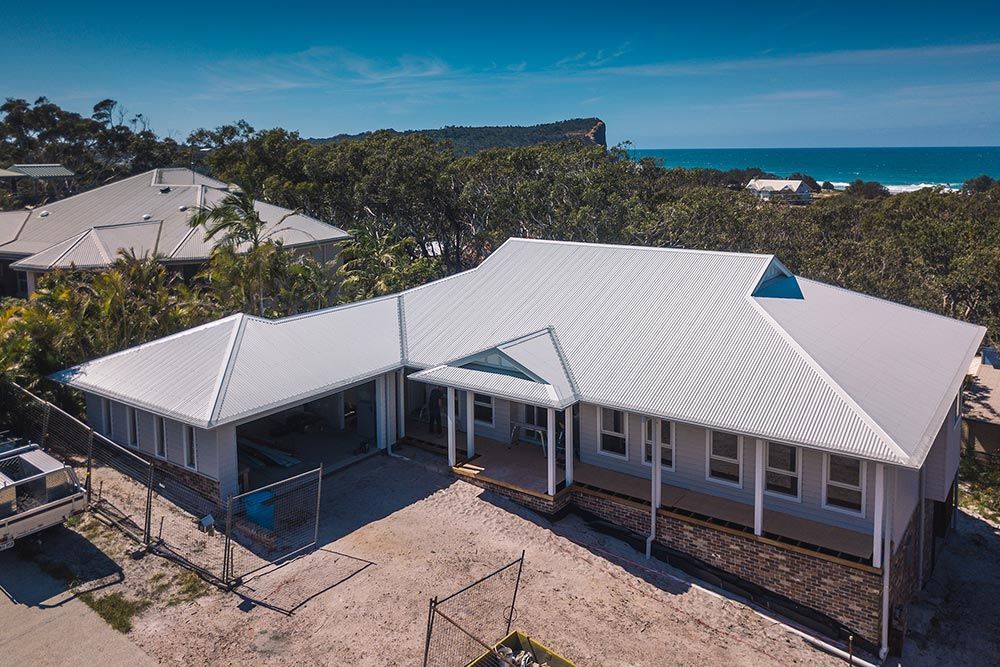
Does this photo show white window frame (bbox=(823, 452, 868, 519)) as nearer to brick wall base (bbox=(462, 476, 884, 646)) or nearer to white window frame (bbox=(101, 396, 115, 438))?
brick wall base (bbox=(462, 476, 884, 646))

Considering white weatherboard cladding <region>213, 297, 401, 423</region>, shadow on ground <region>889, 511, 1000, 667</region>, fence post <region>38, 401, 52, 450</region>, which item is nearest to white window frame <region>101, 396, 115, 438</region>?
fence post <region>38, 401, 52, 450</region>

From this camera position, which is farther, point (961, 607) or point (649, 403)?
point (961, 607)

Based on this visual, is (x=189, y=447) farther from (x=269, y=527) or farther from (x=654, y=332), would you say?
(x=654, y=332)

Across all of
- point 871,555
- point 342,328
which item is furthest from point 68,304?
point 871,555

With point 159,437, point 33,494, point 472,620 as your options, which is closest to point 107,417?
point 159,437

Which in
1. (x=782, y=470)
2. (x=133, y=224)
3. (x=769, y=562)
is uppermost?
(x=133, y=224)

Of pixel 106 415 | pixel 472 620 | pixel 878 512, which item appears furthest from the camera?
pixel 106 415

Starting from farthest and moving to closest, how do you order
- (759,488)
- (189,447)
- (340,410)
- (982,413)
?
(982,413)
(340,410)
(189,447)
(759,488)

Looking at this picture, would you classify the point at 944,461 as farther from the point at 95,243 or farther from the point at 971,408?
the point at 95,243
